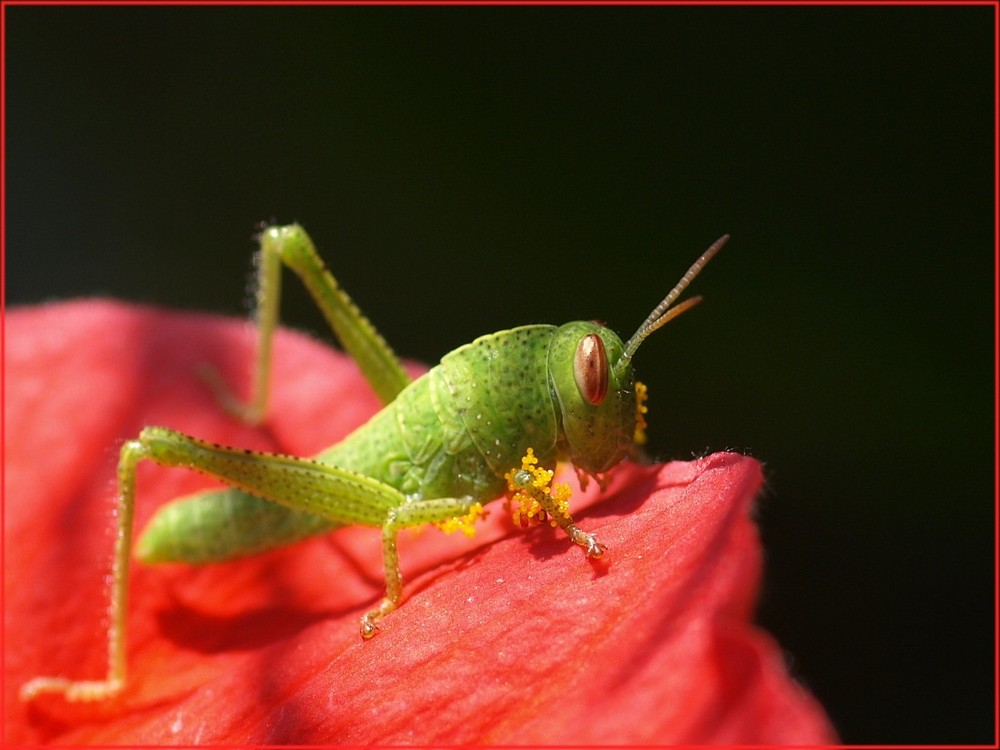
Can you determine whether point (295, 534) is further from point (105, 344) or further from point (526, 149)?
point (526, 149)

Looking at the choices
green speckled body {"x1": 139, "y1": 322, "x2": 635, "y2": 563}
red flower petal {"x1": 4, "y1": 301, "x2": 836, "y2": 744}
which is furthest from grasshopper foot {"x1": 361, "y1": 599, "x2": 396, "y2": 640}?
green speckled body {"x1": 139, "y1": 322, "x2": 635, "y2": 563}

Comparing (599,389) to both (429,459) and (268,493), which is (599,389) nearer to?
(429,459)

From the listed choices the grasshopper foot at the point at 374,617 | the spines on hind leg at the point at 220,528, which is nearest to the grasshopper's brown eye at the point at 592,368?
the grasshopper foot at the point at 374,617

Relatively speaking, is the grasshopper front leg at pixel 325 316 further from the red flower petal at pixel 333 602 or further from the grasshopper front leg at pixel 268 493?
the grasshopper front leg at pixel 268 493

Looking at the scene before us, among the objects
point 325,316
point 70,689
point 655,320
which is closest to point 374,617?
point 70,689

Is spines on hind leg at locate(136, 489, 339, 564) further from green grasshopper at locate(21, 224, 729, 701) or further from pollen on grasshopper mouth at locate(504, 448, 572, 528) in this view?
pollen on grasshopper mouth at locate(504, 448, 572, 528)

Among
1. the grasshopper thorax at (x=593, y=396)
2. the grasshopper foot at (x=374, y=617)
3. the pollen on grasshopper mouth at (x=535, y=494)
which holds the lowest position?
the grasshopper foot at (x=374, y=617)
